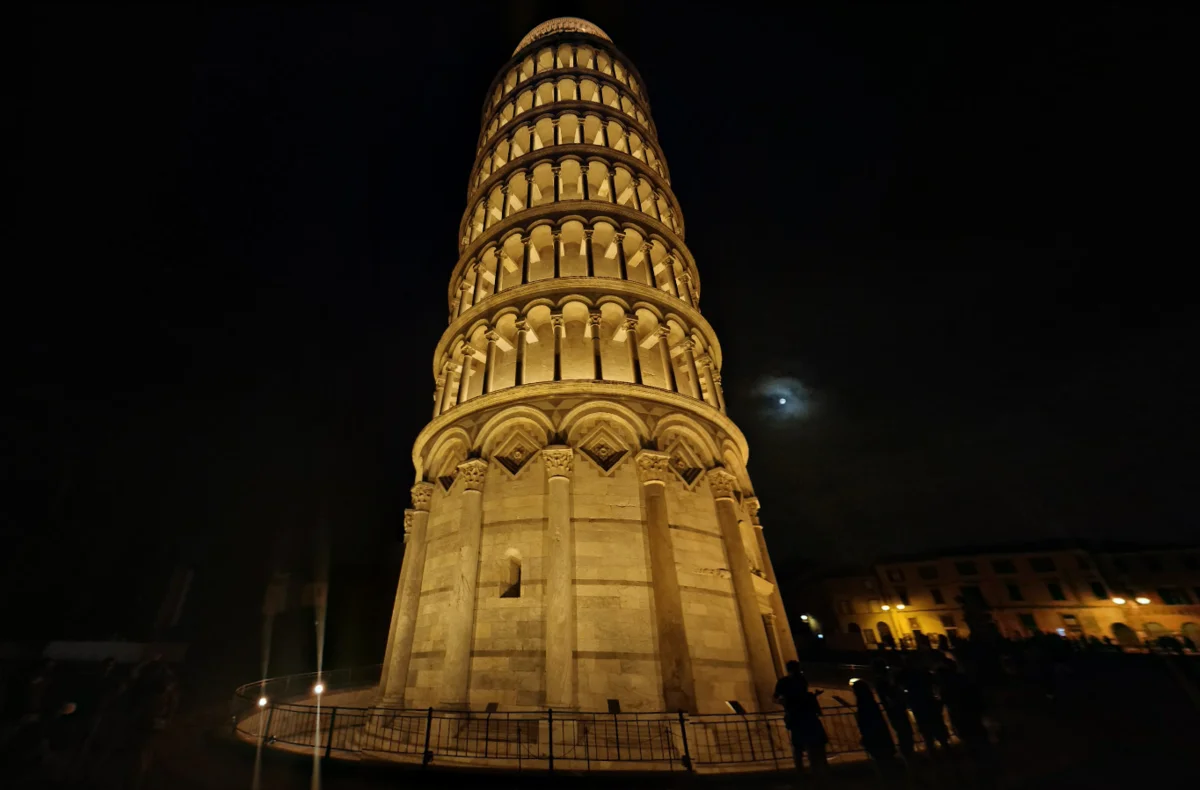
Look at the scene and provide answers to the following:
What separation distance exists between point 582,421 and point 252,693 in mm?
15263

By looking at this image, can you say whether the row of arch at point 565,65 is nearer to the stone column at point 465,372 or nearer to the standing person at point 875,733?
the stone column at point 465,372

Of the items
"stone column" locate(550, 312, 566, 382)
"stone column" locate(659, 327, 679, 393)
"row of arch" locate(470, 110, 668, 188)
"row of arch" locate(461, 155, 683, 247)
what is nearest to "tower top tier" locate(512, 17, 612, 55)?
"row of arch" locate(470, 110, 668, 188)

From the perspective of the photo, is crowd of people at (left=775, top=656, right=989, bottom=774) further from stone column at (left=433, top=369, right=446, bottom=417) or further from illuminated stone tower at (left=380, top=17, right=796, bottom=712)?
stone column at (left=433, top=369, right=446, bottom=417)

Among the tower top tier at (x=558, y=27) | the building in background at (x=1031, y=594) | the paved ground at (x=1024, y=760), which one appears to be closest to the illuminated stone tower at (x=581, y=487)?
the paved ground at (x=1024, y=760)

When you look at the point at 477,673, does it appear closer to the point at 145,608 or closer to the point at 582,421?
the point at 582,421

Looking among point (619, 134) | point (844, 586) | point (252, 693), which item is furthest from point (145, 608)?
point (844, 586)

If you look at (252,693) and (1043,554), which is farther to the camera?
(1043,554)

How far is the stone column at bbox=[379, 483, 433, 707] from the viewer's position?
39.2ft

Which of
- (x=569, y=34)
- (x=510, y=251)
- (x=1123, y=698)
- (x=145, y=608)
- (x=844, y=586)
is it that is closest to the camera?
(x=1123, y=698)

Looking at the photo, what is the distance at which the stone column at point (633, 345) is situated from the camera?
14.7 m

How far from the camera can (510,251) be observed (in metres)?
18.6

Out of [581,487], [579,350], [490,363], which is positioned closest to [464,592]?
[581,487]

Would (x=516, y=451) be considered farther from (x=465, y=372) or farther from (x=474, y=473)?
(x=465, y=372)

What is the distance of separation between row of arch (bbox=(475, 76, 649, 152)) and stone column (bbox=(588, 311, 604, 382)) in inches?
543
